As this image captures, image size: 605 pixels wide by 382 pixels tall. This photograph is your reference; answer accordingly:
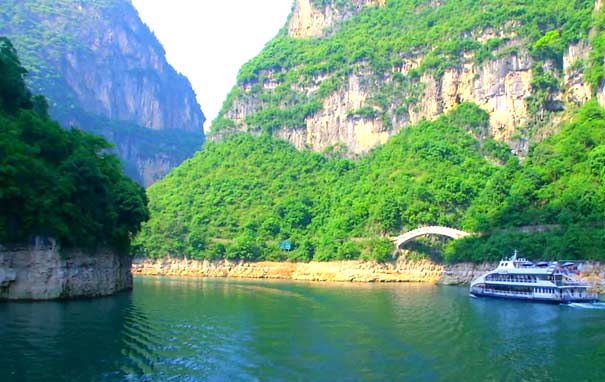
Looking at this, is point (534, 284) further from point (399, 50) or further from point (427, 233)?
point (399, 50)

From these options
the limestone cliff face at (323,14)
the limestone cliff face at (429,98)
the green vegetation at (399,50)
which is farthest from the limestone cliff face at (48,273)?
the limestone cliff face at (323,14)

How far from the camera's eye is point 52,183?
46.3m

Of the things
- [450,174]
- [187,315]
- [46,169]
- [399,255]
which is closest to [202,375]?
[187,315]

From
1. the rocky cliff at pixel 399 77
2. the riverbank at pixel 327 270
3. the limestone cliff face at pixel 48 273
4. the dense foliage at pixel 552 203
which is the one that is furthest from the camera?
the rocky cliff at pixel 399 77

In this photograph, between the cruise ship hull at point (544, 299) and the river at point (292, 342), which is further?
the cruise ship hull at point (544, 299)

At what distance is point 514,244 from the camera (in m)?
81.7

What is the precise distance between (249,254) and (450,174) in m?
39.5

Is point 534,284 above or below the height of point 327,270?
below

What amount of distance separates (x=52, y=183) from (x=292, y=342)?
2308cm

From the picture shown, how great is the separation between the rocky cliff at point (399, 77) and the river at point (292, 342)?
259 ft

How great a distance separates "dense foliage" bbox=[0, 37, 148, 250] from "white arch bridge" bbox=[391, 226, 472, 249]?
2042 inches

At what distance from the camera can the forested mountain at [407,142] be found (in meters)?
90.0

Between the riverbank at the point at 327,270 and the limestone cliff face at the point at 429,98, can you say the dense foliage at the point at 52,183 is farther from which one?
the limestone cliff face at the point at 429,98

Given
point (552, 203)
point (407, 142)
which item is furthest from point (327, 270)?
point (407, 142)
